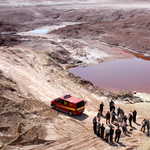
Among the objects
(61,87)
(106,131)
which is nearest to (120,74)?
(61,87)

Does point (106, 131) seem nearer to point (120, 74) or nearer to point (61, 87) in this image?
point (61, 87)

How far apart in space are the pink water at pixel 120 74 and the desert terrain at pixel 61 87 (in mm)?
2274

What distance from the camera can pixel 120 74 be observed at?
1280 inches

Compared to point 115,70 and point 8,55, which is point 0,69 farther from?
point 115,70

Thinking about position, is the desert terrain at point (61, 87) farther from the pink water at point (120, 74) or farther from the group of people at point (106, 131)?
the pink water at point (120, 74)

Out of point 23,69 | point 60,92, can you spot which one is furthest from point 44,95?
point 23,69

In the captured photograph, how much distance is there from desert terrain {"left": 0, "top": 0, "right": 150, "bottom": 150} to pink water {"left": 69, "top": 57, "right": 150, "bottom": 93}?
2.27m

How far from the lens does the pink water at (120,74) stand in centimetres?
2820

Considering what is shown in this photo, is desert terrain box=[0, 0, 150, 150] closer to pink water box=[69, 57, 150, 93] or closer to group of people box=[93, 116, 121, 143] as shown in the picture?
group of people box=[93, 116, 121, 143]

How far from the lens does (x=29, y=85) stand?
24.0m

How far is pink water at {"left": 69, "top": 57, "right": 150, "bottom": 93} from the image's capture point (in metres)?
28.2

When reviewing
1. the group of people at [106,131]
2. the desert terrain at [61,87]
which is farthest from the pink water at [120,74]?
the group of people at [106,131]

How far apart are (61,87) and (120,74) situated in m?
12.0

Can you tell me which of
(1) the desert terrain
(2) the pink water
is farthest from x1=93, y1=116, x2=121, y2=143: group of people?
(2) the pink water
